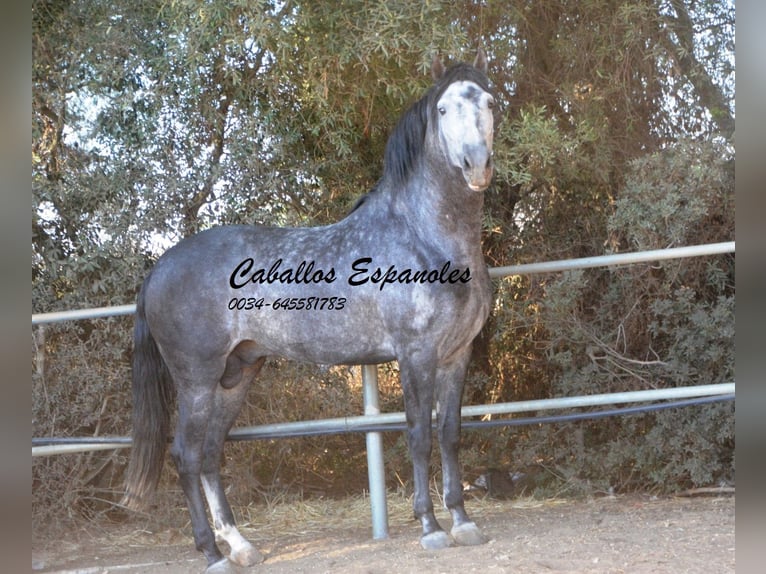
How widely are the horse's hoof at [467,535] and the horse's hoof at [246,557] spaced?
0.90 metres

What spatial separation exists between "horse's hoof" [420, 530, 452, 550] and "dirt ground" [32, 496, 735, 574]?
57 mm

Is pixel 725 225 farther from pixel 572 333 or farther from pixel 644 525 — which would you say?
pixel 644 525

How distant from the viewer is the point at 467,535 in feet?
10.4

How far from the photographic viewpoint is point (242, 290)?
340 cm

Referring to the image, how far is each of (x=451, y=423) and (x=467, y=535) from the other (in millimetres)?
494

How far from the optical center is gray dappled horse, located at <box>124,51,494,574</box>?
314 centimetres

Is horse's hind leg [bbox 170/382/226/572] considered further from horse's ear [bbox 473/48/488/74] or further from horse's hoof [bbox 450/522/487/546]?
horse's ear [bbox 473/48/488/74]

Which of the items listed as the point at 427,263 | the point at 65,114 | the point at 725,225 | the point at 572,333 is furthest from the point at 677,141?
the point at 65,114

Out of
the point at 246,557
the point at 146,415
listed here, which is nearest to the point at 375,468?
the point at 246,557

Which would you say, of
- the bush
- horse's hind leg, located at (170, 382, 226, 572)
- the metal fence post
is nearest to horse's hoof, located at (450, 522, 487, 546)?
the metal fence post

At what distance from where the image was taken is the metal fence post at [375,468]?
3660 millimetres

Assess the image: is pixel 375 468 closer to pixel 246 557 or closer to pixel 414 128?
pixel 246 557

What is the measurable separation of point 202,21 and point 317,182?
1.36 meters

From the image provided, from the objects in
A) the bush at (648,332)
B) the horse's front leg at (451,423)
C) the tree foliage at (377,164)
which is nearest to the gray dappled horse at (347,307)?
the horse's front leg at (451,423)
